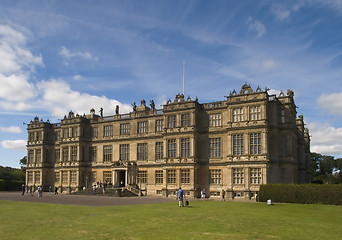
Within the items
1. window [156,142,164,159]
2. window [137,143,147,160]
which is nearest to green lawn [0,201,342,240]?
window [156,142,164,159]

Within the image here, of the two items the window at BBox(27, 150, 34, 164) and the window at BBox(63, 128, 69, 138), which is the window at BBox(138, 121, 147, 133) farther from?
the window at BBox(27, 150, 34, 164)

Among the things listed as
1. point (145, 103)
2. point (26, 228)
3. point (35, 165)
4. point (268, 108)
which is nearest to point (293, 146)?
point (268, 108)

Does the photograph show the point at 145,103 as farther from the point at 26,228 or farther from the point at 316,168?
the point at 316,168

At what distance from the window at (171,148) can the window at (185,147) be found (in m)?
1.27

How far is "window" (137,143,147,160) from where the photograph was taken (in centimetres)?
5594

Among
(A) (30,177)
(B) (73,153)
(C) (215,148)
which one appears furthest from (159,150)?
(A) (30,177)

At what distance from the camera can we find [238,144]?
45.6 m

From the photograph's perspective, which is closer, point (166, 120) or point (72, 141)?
point (166, 120)

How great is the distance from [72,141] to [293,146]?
37.5 metres

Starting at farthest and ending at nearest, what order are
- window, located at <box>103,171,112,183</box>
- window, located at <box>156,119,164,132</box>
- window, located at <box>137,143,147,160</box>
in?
window, located at <box>103,171,112,183</box>, window, located at <box>137,143,147,160</box>, window, located at <box>156,119,164,132</box>

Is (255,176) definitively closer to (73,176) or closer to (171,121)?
(171,121)

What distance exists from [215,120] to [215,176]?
26.1ft

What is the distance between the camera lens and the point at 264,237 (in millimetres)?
16094

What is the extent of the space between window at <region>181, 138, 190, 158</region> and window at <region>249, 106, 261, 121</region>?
9789mm
